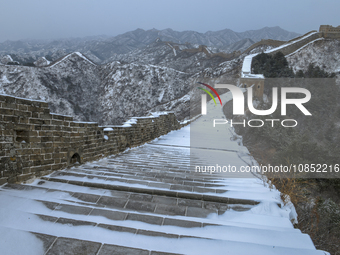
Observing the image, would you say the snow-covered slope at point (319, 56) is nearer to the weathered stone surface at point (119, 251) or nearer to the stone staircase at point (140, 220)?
the stone staircase at point (140, 220)

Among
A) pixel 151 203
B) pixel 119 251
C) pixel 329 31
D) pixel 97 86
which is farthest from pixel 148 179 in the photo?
pixel 97 86

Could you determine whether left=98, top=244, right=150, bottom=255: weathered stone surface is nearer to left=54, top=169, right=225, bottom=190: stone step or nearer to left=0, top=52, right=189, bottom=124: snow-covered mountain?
left=54, top=169, right=225, bottom=190: stone step

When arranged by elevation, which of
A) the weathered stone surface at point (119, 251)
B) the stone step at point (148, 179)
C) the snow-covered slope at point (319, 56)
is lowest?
the stone step at point (148, 179)

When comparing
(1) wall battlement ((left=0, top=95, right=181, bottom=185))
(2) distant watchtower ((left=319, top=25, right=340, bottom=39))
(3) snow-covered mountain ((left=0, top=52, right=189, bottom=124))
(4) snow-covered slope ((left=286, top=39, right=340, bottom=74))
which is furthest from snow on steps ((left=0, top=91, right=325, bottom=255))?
(2) distant watchtower ((left=319, top=25, right=340, bottom=39))

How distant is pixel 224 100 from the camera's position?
2794 centimetres

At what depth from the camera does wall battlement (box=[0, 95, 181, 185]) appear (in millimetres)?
3072

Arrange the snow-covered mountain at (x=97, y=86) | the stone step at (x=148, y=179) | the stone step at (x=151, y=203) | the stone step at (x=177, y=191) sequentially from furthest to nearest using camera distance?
the snow-covered mountain at (x=97, y=86) < the stone step at (x=148, y=179) < the stone step at (x=177, y=191) < the stone step at (x=151, y=203)

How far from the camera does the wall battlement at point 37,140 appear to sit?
3072mm

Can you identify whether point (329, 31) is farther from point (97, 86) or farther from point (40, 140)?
point (40, 140)

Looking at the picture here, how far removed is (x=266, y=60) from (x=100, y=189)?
40.5 meters

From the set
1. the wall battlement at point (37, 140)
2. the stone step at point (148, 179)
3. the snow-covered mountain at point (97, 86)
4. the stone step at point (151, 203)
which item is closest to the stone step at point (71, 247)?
the stone step at point (151, 203)

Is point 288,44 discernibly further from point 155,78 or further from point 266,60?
point 155,78

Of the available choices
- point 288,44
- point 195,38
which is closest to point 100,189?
point 288,44

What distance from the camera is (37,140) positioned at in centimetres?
355
